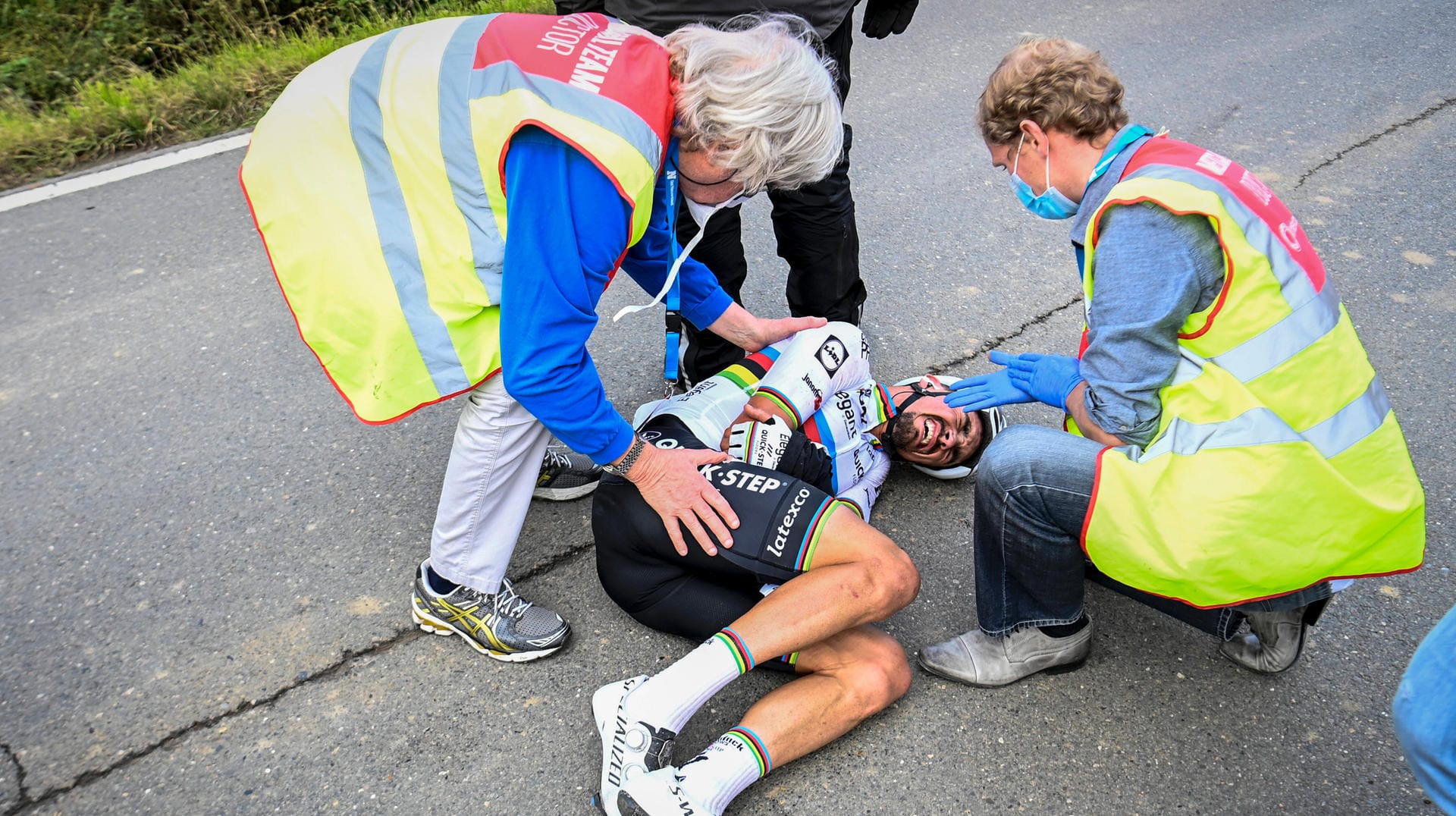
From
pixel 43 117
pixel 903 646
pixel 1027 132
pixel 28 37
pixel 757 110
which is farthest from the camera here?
pixel 28 37

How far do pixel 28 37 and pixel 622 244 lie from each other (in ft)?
19.9

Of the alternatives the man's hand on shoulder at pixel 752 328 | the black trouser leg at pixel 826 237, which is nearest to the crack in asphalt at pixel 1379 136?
the black trouser leg at pixel 826 237

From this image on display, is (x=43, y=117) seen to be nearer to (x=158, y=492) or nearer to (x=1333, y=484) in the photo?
(x=158, y=492)

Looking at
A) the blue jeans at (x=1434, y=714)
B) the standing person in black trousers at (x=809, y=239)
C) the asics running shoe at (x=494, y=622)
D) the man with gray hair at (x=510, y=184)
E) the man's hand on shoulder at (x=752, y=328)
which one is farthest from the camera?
the standing person in black trousers at (x=809, y=239)

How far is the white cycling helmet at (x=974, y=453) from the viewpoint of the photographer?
305cm

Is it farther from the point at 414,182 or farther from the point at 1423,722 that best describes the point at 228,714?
the point at 1423,722

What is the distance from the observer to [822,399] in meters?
2.93

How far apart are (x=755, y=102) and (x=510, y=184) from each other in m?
0.51

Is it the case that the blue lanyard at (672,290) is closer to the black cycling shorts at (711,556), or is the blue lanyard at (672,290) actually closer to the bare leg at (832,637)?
the black cycling shorts at (711,556)

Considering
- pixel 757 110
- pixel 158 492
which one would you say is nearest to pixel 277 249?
pixel 757 110

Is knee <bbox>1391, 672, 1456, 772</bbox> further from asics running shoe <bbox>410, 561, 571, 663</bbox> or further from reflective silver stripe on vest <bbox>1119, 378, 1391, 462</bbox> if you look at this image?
asics running shoe <bbox>410, 561, 571, 663</bbox>

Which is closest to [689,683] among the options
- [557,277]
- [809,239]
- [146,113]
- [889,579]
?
[889,579]

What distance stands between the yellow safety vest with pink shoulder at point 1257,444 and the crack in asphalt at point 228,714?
5.09 ft

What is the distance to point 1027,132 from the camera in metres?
2.25
